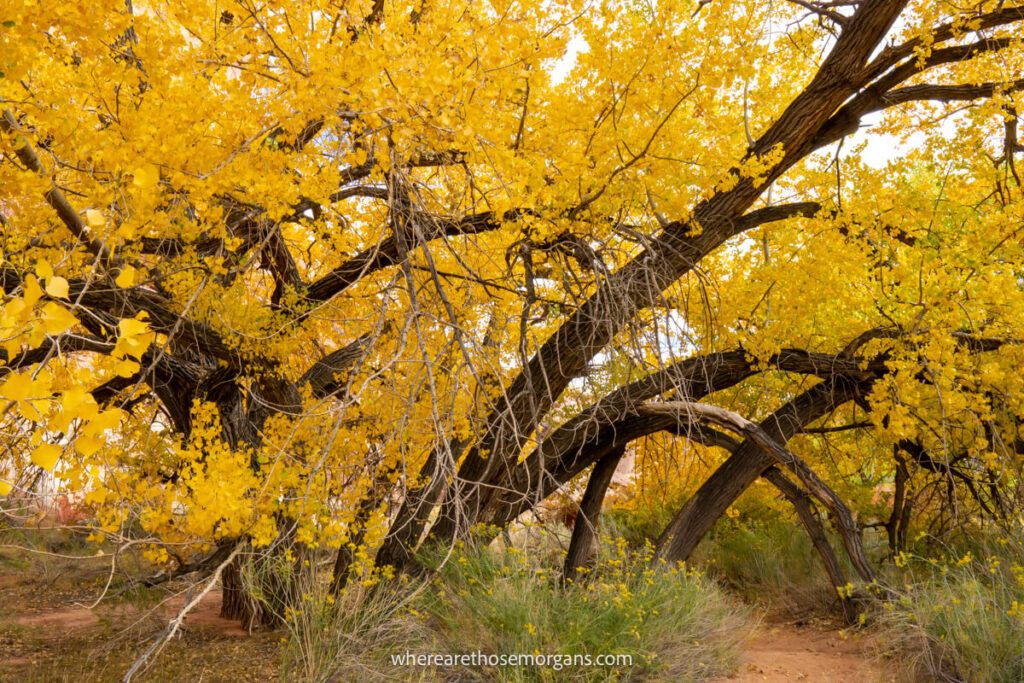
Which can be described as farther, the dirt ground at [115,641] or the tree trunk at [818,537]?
the tree trunk at [818,537]

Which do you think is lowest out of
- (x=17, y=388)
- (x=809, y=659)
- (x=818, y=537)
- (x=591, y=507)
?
(x=809, y=659)

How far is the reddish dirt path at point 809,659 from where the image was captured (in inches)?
223

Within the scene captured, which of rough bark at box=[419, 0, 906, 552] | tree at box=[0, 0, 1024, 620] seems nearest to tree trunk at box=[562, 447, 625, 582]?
tree at box=[0, 0, 1024, 620]

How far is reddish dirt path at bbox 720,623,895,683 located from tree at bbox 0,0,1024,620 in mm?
841

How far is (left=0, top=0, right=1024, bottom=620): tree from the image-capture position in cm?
379

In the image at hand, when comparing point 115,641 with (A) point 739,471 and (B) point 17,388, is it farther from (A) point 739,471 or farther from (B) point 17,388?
(B) point 17,388

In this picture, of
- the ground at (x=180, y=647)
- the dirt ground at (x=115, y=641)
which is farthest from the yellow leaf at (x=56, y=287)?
the ground at (x=180, y=647)

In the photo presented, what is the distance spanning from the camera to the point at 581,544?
730 cm

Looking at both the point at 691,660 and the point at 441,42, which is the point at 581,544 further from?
the point at 441,42

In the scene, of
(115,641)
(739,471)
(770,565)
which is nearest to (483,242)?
(739,471)

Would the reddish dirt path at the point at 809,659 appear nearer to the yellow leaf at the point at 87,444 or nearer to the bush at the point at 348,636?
the bush at the point at 348,636

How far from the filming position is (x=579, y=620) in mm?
4988

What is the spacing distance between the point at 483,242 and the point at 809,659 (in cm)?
425

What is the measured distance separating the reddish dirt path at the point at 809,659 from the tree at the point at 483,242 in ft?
2.76
